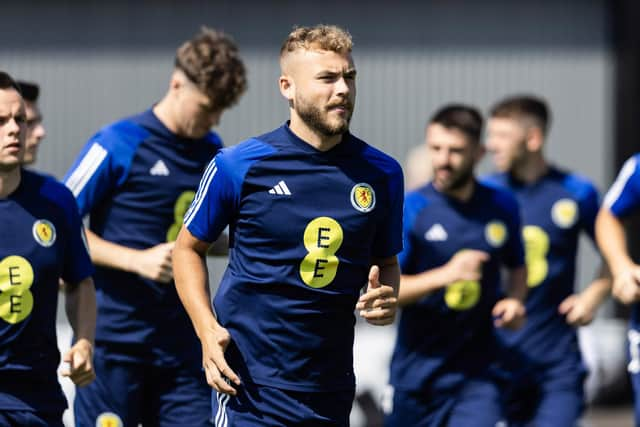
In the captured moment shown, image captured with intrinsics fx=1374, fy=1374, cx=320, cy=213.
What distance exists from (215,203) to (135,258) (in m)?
1.32

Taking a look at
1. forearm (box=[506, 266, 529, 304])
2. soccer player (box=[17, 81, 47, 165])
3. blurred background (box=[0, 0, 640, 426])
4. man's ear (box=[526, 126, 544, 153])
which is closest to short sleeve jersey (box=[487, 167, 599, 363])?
man's ear (box=[526, 126, 544, 153])

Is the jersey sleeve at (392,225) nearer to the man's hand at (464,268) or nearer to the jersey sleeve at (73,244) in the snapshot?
the jersey sleeve at (73,244)

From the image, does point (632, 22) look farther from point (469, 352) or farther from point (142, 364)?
point (142, 364)

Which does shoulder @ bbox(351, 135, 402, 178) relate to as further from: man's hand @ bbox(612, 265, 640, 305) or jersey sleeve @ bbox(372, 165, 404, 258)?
man's hand @ bbox(612, 265, 640, 305)

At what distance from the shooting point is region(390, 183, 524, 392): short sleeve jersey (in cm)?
759

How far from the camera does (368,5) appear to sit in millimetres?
16438

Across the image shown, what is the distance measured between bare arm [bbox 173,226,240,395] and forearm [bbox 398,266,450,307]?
6.33 feet

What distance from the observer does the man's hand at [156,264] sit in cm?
652

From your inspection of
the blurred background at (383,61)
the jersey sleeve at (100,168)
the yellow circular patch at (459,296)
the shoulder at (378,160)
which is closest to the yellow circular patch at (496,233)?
the yellow circular patch at (459,296)

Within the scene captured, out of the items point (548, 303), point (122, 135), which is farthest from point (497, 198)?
point (122, 135)

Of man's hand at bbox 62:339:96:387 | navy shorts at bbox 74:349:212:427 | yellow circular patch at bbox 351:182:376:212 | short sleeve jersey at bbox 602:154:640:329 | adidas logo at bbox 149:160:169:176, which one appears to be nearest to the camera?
yellow circular patch at bbox 351:182:376:212

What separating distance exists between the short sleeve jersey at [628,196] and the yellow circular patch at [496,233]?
1.94 ft

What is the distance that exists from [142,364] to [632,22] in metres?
10.3

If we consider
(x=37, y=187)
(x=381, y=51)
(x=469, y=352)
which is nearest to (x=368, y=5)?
(x=381, y=51)
